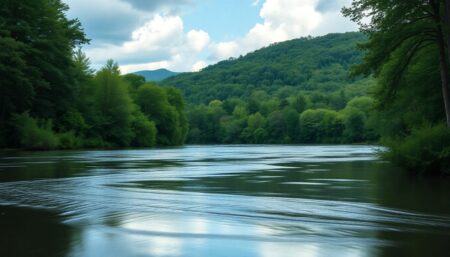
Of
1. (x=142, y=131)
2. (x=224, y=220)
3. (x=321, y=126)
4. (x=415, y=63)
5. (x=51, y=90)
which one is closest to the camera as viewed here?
(x=224, y=220)

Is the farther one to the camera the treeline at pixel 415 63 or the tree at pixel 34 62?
the tree at pixel 34 62

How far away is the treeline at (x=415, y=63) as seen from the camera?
17875 mm

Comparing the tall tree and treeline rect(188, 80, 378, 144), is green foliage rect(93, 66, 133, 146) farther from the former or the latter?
treeline rect(188, 80, 378, 144)

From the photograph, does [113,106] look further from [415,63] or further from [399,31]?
[399,31]

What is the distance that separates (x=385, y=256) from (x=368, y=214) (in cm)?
316

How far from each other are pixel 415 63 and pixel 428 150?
11.0 metres

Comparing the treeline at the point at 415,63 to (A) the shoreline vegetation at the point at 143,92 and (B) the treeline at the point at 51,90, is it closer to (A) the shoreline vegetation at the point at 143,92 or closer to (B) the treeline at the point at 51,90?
(A) the shoreline vegetation at the point at 143,92

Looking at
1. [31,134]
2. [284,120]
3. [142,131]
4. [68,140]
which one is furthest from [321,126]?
[31,134]

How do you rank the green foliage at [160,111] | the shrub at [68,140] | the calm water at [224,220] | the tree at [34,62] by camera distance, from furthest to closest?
1. the green foliage at [160,111]
2. the shrub at [68,140]
3. the tree at [34,62]
4. the calm water at [224,220]

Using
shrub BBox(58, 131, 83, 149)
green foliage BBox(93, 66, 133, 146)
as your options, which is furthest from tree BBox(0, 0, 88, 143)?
green foliage BBox(93, 66, 133, 146)

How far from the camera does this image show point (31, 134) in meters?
49.2

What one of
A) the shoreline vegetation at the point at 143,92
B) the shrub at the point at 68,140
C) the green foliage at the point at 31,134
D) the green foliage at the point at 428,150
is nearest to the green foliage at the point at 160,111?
the shoreline vegetation at the point at 143,92

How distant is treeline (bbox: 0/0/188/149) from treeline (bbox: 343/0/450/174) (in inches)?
1253

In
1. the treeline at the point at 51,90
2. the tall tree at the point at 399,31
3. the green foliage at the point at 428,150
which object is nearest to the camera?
the green foliage at the point at 428,150
